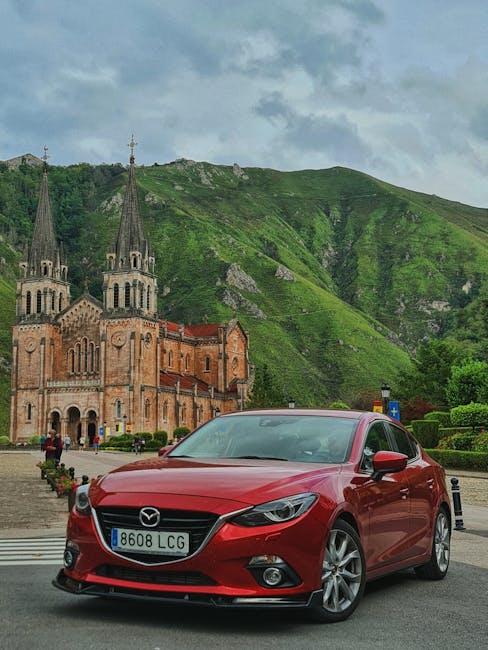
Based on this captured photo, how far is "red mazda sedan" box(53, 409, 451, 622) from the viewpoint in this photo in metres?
6.77

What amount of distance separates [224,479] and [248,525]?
53cm

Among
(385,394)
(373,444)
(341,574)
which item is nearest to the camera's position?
(341,574)

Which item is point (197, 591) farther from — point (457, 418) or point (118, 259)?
point (118, 259)

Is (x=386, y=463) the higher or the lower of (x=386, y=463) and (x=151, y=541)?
the higher

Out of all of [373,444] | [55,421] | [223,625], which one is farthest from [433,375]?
[223,625]

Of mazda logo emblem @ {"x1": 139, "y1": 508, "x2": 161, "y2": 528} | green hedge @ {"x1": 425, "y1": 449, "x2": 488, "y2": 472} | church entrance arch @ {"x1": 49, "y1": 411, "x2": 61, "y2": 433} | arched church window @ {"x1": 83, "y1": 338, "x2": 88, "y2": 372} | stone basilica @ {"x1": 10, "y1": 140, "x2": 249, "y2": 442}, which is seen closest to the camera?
mazda logo emblem @ {"x1": 139, "y1": 508, "x2": 161, "y2": 528}

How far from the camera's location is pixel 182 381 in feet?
356

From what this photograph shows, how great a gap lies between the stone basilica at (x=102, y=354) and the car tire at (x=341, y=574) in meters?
88.7

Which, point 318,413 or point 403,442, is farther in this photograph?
point 403,442

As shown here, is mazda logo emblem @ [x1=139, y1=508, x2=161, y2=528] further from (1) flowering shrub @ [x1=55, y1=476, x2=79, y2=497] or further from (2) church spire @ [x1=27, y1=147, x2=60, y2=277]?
(2) church spire @ [x1=27, y1=147, x2=60, y2=277]

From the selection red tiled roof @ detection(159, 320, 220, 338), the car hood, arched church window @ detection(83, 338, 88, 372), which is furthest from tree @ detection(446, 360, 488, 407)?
red tiled roof @ detection(159, 320, 220, 338)

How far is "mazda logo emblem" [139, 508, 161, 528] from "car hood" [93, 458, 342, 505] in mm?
179

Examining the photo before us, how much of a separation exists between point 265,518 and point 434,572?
360 cm

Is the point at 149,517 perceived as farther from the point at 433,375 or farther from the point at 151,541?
the point at 433,375
